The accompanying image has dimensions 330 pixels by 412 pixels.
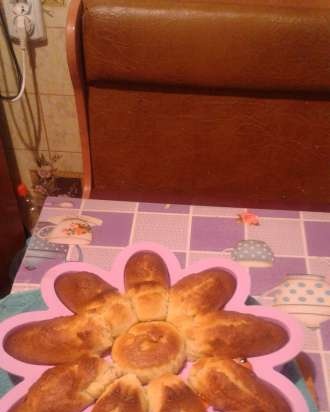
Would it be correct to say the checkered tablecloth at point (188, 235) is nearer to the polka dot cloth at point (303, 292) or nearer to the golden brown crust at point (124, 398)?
the polka dot cloth at point (303, 292)

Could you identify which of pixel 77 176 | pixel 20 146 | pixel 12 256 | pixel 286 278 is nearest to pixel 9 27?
pixel 20 146

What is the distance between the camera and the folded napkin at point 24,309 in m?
0.61

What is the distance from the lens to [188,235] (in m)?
0.81

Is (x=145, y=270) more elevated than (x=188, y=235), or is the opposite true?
(x=188, y=235)

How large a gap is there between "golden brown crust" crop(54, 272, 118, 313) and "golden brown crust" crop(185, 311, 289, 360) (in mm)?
117

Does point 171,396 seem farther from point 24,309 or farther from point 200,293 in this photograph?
point 24,309

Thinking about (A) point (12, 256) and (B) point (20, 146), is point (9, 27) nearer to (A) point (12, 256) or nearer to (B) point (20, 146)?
(B) point (20, 146)

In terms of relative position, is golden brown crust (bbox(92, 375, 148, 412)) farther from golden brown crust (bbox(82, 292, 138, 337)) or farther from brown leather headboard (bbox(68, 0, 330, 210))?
brown leather headboard (bbox(68, 0, 330, 210))

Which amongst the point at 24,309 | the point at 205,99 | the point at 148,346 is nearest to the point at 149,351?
the point at 148,346

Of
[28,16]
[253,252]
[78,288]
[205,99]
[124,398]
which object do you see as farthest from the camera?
[28,16]

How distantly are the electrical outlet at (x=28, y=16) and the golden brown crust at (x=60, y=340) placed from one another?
80cm

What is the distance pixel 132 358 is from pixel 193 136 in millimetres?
603

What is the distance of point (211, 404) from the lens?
0.53 meters

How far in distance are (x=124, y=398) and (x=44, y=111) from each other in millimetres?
978
